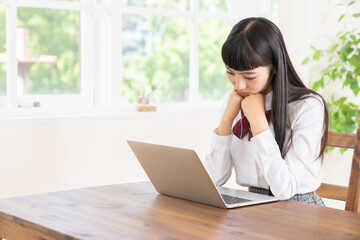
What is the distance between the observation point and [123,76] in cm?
348

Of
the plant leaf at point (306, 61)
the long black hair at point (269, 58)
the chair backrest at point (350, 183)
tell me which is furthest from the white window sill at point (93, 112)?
the chair backrest at point (350, 183)

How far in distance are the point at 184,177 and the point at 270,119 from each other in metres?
0.46

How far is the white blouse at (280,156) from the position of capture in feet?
5.69

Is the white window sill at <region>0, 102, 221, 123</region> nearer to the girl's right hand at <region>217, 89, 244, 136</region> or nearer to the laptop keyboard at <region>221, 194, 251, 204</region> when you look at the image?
the girl's right hand at <region>217, 89, 244, 136</region>

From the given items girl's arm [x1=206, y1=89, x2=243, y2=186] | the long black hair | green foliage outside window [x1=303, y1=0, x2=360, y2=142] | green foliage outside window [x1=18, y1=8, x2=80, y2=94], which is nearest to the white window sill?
green foliage outside window [x1=18, y1=8, x2=80, y2=94]

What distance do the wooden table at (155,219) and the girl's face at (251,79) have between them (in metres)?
0.39

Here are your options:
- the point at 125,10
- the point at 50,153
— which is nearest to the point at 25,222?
the point at 50,153

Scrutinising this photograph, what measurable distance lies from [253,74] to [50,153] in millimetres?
1510

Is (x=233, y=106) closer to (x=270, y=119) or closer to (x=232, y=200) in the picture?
(x=270, y=119)

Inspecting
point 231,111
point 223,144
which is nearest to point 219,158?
point 223,144

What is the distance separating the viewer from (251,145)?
1929 millimetres

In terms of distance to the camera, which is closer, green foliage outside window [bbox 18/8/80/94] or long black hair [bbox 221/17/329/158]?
long black hair [bbox 221/17/329/158]

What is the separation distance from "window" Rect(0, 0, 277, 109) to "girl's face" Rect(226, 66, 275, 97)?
5.19 feet

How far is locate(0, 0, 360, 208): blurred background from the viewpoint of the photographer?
9.86 feet
